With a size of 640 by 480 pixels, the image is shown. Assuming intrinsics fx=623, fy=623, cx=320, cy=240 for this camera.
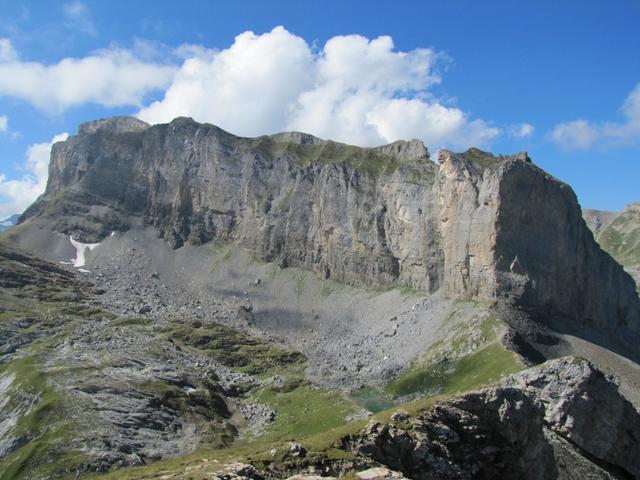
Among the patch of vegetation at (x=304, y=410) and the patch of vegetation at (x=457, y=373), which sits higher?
the patch of vegetation at (x=457, y=373)

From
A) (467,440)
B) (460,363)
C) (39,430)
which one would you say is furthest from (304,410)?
(467,440)

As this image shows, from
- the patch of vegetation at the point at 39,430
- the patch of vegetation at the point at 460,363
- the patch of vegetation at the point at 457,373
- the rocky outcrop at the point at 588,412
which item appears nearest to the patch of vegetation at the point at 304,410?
the patch of vegetation at the point at 460,363

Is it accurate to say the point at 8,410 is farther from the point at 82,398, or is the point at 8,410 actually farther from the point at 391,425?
the point at 391,425

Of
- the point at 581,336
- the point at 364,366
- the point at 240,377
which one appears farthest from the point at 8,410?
the point at 581,336

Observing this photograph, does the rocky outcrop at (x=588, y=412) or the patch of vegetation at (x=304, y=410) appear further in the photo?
the patch of vegetation at (x=304, y=410)

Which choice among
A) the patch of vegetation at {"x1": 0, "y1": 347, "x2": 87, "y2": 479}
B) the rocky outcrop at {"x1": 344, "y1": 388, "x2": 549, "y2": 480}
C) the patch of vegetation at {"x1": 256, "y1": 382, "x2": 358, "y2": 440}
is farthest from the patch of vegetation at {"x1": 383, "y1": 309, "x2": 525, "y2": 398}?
the patch of vegetation at {"x1": 0, "y1": 347, "x2": 87, "y2": 479}

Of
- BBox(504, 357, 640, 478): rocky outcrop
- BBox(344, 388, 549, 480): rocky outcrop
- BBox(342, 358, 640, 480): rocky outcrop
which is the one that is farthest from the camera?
BBox(504, 357, 640, 478): rocky outcrop

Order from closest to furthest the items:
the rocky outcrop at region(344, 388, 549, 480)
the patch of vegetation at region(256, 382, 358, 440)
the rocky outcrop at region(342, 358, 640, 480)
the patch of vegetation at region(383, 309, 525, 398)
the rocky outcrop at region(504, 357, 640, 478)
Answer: the rocky outcrop at region(344, 388, 549, 480) < the rocky outcrop at region(342, 358, 640, 480) < the rocky outcrop at region(504, 357, 640, 478) < the patch of vegetation at region(256, 382, 358, 440) < the patch of vegetation at region(383, 309, 525, 398)

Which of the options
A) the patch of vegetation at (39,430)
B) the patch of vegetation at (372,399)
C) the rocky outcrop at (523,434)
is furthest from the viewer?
the patch of vegetation at (372,399)

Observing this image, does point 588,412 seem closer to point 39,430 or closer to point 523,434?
point 523,434

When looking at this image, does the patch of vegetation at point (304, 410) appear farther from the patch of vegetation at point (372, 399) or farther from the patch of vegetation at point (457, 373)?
the patch of vegetation at point (457, 373)

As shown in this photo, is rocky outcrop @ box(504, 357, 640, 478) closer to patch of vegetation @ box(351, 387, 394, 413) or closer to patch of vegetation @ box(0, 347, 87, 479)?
patch of vegetation @ box(351, 387, 394, 413)

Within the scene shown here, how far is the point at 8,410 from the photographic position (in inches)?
5251

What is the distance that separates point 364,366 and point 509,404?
128 metres
